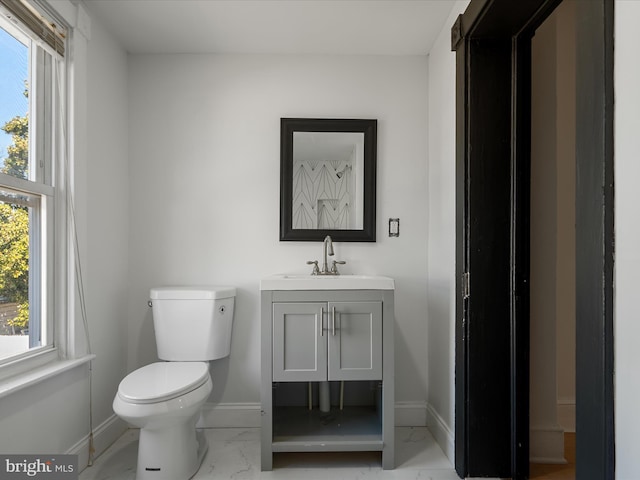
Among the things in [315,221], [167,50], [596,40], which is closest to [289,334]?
[315,221]

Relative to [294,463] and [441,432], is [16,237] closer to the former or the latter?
[294,463]

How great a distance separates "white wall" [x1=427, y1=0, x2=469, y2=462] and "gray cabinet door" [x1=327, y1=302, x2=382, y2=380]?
381 mm

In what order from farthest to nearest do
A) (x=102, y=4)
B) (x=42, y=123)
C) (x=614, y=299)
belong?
(x=102, y=4)
(x=42, y=123)
(x=614, y=299)

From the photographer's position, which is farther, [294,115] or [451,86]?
[294,115]

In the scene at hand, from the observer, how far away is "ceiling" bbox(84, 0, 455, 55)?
6.93 feet

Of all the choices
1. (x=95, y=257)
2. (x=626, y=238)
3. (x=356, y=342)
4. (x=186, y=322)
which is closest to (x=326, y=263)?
(x=356, y=342)

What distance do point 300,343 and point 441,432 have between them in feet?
3.01

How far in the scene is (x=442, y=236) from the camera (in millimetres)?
2316

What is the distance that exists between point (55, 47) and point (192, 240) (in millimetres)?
1156

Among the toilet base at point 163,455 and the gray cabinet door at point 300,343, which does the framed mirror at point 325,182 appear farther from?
the toilet base at point 163,455

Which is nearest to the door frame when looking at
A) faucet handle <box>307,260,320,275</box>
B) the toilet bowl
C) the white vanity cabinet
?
the white vanity cabinet

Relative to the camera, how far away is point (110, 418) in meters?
2.33

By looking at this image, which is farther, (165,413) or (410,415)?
(410,415)

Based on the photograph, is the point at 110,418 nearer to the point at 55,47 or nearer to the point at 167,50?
the point at 55,47
